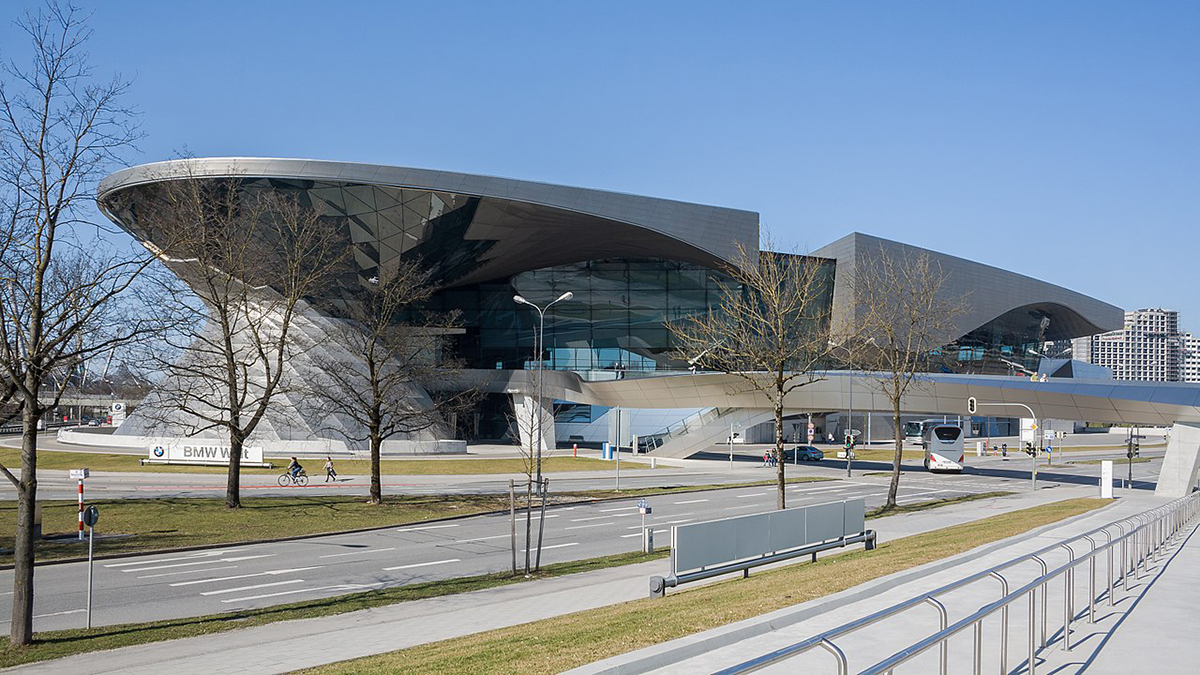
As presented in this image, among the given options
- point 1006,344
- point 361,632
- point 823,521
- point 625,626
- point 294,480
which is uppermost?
point 1006,344

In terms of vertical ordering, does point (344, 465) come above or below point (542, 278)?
below

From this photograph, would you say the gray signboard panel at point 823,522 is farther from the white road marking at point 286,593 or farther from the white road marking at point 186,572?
the white road marking at point 186,572

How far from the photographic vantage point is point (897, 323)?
50156mm

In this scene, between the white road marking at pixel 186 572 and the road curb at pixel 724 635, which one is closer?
the road curb at pixel 724 635

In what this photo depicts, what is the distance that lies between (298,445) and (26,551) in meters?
42.6

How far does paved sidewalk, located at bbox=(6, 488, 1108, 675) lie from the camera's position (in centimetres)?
1181

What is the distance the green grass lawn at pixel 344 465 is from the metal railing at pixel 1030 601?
100 ft

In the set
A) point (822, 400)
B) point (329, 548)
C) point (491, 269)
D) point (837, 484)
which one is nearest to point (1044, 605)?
point (329, 548)

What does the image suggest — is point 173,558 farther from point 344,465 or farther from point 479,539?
point 344,465

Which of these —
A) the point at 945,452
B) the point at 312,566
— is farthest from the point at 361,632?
the point at 945,452

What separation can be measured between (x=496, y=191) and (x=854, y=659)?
48553 mm

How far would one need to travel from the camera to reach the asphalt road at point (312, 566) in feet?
53.2

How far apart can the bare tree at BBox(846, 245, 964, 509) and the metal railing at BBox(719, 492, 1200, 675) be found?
544 inches

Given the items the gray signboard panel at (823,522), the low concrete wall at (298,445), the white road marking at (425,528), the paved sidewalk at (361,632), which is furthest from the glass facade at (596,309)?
the paved sidewalk at (361,632)
